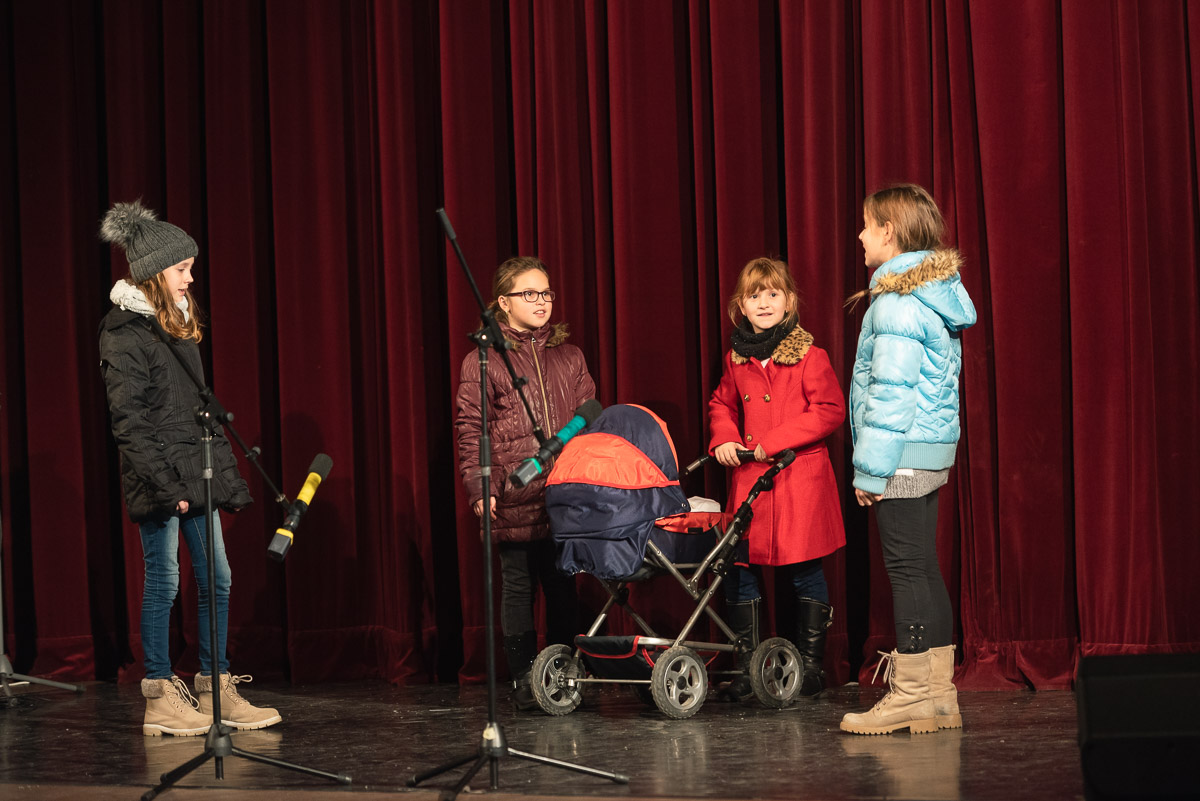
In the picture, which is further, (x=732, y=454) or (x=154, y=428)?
(x=732, y=454)

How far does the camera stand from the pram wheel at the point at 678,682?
3.77 meters

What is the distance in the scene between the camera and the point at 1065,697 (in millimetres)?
4000

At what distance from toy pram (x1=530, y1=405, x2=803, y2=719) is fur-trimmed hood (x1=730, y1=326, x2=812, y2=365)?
358mm

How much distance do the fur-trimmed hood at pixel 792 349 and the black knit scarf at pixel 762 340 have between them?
0.01m

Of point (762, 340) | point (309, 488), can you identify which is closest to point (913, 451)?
point (762, 340)

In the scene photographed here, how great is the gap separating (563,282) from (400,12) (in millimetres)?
1342

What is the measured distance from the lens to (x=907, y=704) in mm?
3471

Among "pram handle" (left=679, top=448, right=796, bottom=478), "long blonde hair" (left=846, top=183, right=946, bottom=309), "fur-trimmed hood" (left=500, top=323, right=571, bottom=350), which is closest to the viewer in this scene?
"long blonde hair" (left=846, top=183, right=946, bottom=309)

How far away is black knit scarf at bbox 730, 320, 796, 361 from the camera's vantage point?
4.15 metres

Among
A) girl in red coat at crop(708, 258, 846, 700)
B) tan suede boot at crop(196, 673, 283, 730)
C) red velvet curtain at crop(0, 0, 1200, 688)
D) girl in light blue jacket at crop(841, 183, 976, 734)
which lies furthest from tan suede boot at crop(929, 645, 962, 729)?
tan suede boot at crop(196, 673, 283, 730)

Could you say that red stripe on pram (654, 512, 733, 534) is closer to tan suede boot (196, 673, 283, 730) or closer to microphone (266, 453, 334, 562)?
microphone (266, 453, 334, 562)

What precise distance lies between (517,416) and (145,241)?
4.34 feet

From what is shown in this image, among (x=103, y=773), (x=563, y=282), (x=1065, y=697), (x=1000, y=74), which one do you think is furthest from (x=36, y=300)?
(x=1065, y=697)

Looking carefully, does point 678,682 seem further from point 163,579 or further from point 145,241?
point 145,241
